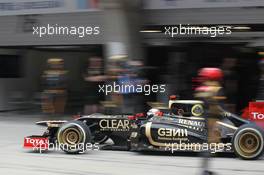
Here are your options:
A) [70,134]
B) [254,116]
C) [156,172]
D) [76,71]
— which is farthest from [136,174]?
[76,71]

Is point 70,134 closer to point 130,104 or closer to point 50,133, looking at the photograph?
point 50,133

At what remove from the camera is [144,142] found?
9430 mm

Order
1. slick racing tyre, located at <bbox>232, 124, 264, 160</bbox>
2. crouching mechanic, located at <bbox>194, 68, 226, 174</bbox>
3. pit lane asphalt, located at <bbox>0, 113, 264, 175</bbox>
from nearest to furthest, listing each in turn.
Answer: crouching mechanic, located at <bbox>194, 68, 226, 174</bbox>
pit lane asphalt, located at <bbox>0, 113, 264, 175</bbox>
slick racing tyre, located at <bbox>232, 124, 264, 160</bbox>


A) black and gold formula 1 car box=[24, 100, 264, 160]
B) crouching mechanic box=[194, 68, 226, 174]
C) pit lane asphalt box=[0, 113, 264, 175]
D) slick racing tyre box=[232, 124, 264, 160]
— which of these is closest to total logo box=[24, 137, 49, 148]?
black and gold formula 1 car box=[24, 100, 264, 160]

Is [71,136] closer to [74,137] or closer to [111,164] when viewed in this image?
[74,137]

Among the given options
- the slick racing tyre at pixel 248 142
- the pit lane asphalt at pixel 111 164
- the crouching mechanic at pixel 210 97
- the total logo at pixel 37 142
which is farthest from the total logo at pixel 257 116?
the total logo at pixel 37 142

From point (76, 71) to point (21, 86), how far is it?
12.6 ft

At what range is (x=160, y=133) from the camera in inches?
367

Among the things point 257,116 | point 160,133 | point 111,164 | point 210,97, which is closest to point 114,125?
point 160,133

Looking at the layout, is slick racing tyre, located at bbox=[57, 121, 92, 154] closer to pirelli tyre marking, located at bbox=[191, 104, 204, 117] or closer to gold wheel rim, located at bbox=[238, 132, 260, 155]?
pirelli tyre marking, located at bbox=[191, 104, 204, 117]

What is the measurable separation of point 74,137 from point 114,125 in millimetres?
766

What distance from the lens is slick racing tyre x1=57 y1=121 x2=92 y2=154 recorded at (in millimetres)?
9648

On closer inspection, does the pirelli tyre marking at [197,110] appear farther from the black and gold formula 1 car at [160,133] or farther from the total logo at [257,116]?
the total logo at [257,116]

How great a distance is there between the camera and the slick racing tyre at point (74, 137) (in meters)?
9.65
